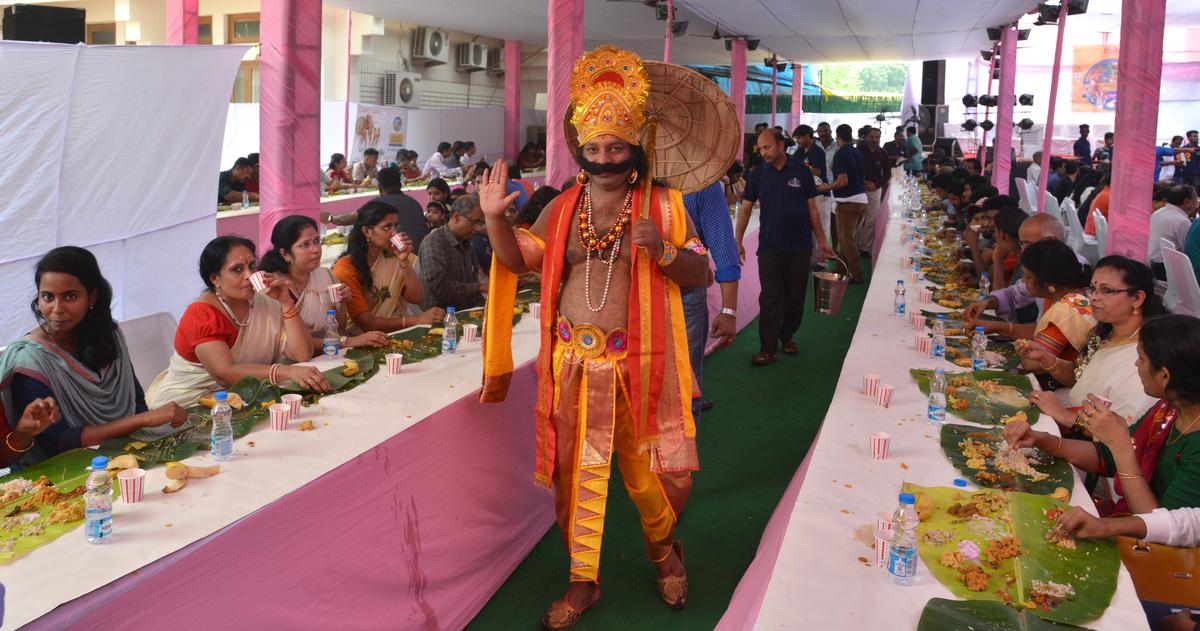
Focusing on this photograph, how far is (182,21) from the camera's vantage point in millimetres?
6941

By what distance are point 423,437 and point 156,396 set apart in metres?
1.12

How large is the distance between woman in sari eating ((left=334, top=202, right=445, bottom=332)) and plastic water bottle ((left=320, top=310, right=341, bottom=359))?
34 cm

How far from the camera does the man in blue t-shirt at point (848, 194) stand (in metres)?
8.82

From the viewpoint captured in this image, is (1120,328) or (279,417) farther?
(1120,328)

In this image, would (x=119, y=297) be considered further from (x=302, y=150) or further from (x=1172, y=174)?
(x=1172, y=174)

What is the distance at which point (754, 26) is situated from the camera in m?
14.4

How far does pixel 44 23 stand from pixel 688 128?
405 centimetres

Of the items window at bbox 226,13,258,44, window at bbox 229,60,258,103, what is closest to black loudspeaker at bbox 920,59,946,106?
window at bbox 229,60,258,103

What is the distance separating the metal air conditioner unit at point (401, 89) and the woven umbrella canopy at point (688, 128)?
14825 mm

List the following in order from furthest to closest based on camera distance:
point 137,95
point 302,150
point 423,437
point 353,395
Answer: point 302,150
point 137,95
point 353,395
point 423,437

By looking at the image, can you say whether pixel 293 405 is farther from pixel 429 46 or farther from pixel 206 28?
pixel 429 46

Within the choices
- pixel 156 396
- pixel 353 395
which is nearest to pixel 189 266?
pixel 156 396

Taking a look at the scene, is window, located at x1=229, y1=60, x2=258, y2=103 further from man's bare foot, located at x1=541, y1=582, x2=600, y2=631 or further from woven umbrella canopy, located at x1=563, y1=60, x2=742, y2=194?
man's bare foot, located at x1=541, y1=582, x2=600, y2=631

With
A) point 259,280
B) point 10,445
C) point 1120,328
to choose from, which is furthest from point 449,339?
point 1120,328
